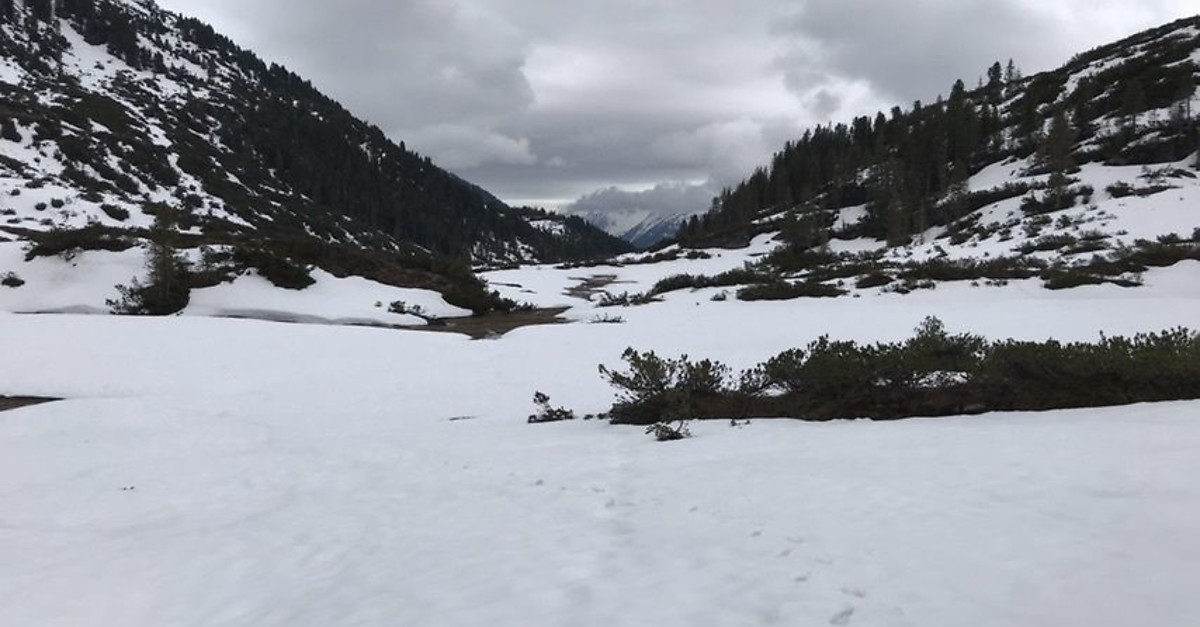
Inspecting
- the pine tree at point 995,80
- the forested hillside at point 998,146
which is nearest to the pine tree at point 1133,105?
the forested hillside at point 998,146

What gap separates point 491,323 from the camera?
923 inches

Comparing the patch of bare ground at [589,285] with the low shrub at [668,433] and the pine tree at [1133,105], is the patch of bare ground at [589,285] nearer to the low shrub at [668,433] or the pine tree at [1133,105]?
the low shrub at [668,433]

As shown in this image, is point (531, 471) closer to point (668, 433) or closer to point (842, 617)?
point (668, 433)

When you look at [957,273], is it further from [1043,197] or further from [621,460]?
[1043,197]

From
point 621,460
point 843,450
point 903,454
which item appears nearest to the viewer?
point 903,454

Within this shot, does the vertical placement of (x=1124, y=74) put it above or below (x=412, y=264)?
above

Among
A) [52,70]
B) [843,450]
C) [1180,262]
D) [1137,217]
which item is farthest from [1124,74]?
[52,70]

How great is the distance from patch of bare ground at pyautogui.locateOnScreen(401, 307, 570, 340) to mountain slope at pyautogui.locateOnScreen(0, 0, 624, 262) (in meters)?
21.8

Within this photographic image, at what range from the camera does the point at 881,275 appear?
23.9m

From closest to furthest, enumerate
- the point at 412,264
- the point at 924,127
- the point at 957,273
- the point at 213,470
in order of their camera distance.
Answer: the point at 213,470, the point at 957,273, the point at 412,264, the point at 924,127

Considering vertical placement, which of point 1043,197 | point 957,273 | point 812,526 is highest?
point 1043,197

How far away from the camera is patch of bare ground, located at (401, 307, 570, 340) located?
20766 mm

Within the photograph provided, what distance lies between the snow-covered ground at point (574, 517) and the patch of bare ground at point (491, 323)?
8682 mm

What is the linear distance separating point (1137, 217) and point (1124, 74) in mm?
60359
